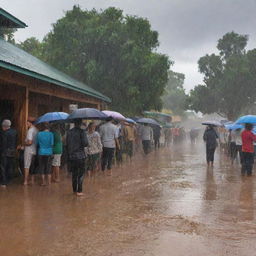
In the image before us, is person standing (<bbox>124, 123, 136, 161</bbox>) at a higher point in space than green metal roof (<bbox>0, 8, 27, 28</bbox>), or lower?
lower

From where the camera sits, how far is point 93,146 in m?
11.2

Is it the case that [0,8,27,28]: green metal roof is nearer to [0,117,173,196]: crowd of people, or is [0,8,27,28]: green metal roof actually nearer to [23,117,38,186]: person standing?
[0,117,173,196]: crowd of people

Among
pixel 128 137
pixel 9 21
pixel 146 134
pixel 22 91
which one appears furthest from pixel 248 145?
pixel 9 21

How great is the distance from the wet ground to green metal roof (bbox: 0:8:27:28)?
7.14 m

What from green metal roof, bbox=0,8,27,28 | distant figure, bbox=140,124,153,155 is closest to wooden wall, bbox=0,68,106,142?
green metal roof, bbox=0,8,27,28

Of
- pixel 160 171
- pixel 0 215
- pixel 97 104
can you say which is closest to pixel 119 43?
pixel 97 104

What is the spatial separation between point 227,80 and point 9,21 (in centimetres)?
2776

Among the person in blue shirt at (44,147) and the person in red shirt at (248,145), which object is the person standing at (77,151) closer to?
the person in blue shirt at (44,147)

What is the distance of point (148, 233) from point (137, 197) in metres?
2.76

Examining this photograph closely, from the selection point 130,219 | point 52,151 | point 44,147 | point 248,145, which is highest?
point 248,145

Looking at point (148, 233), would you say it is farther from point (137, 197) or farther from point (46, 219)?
point (137, 197)

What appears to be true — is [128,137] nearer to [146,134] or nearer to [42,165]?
[146,134]

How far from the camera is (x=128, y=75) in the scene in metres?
21.8

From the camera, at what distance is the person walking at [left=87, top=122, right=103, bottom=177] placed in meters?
11.1
